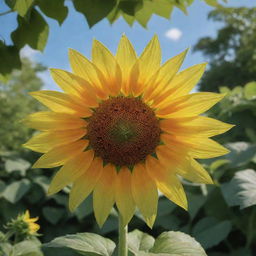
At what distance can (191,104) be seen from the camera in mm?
1078

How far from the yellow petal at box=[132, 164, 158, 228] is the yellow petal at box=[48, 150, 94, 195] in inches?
6.0

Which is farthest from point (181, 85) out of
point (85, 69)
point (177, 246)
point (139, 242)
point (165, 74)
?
point (139, 242)

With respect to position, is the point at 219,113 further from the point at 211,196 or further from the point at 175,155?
the point at 175,155

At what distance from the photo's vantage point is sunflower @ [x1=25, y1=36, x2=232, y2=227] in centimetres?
107

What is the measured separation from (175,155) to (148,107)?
17 cm

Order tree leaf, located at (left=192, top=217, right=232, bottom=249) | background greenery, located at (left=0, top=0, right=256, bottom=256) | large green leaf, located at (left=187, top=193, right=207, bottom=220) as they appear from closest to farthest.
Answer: background greenery, located at (left=0, top=0, right=256, bottom=256) < tree leaf, located at (left=192, top=217, right=232, bottom=249) < large green leaf, located at (left=187, top=193, right=207, bottom=220)

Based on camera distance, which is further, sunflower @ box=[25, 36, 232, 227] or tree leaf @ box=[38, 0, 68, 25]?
tree leaf @ box=[38, 0, 68, 25]

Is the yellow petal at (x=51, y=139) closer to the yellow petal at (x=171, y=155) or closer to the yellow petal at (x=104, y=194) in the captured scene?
the yellow petal at (x=104, y=194)

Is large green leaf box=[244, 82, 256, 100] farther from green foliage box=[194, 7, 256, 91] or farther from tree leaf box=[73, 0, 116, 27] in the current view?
green foliage box=[194, 7, 256, 91]

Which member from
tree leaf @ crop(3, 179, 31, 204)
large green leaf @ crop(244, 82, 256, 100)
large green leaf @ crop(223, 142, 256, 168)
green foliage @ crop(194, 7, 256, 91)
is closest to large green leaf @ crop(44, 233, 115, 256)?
large green leaf @ crop(223, 142, 256, 168)

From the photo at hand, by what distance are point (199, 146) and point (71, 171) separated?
38cm

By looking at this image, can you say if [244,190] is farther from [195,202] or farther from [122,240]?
[122,240]

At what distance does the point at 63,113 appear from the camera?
1.10m

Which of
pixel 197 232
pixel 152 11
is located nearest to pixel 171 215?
pixel 197 232
